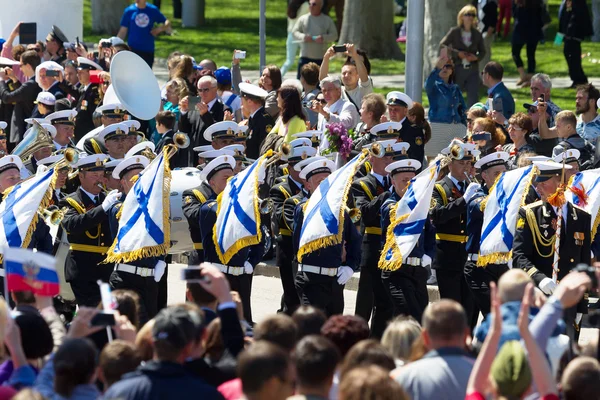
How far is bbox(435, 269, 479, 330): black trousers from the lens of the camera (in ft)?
35.2

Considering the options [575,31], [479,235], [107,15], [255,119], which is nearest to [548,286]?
[479,235]

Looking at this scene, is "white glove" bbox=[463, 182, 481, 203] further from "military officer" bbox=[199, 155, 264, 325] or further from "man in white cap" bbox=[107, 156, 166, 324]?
"man in white cap" bbox=[107, 156, 166, 324]

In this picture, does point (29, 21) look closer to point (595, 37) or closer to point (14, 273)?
point (595, 37)

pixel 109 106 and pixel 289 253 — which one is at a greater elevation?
pixel 109 106

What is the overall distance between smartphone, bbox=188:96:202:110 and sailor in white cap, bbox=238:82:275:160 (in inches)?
34.6

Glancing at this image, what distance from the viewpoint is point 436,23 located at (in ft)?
66.1

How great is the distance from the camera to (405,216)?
10188 mm

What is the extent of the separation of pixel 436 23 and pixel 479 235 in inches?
403

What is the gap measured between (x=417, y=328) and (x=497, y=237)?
3.28 m

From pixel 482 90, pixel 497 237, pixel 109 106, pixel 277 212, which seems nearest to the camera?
pixel 497 237

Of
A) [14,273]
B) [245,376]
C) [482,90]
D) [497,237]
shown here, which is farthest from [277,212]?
[482,90]

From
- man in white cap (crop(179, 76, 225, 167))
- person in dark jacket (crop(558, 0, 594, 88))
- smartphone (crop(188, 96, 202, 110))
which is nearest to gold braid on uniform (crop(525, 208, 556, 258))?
man in white cap (crop(179, 76, 225, 167))

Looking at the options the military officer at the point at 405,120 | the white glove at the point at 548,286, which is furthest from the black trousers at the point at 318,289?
the military officer at the point at 405,120

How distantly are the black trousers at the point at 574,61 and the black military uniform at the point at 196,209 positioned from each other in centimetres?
1016
